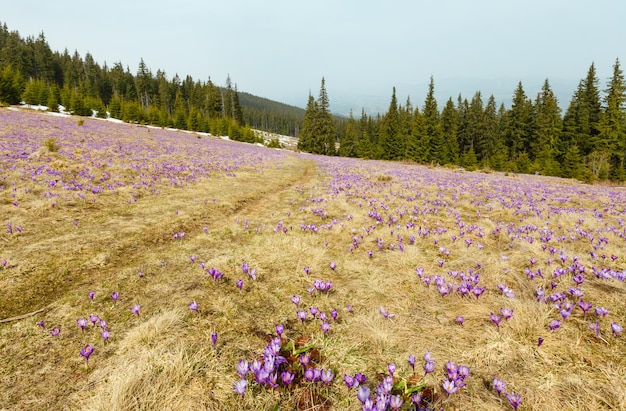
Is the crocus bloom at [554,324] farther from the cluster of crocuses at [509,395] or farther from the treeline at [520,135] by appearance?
the treeline at [520,135]

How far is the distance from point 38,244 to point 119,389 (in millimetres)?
5407

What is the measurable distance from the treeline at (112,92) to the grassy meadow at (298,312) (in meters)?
70.4

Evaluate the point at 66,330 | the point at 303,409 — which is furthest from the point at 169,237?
the point at 303,409

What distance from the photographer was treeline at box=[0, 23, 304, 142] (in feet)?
227

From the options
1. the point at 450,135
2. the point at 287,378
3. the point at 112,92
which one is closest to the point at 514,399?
the point at 287,378

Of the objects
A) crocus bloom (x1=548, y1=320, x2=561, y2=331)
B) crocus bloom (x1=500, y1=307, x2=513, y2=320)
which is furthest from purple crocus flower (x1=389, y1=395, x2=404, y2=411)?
crocus bloom (x1=548, y1=320, x2=561, y2=331)

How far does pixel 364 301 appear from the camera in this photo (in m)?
4.40

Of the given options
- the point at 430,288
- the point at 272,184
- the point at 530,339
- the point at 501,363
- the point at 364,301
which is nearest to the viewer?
the point at 501,363

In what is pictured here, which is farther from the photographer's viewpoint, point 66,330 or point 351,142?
point 351,142

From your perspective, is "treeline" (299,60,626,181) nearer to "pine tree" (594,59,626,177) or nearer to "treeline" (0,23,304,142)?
"pine tree" (594,59,626,177)

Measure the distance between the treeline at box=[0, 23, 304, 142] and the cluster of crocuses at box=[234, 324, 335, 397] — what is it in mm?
74937

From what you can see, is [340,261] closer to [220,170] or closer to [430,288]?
[430,288]

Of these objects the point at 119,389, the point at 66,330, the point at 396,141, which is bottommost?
the point at 66,330

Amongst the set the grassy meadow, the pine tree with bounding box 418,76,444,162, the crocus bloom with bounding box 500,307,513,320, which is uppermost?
the pine tree with bounding box 418,76,444,162
